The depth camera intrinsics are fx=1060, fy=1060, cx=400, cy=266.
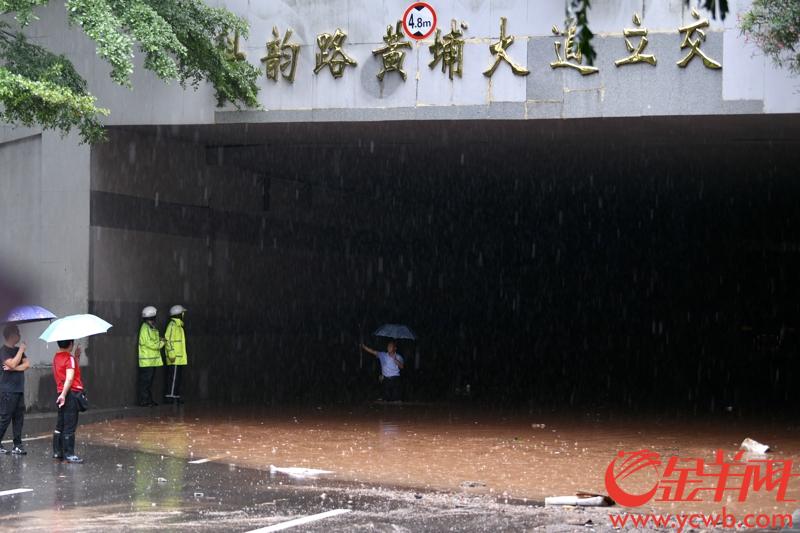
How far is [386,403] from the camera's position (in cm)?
2175

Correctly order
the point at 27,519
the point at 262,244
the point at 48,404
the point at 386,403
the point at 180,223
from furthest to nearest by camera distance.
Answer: the point at 262,244 < the point at 386,403 < the point at 180,223 < the point at 48,404 < the point at 27,519

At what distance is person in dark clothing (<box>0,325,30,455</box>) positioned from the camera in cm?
1327

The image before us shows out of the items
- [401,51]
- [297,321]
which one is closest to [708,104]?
[401,51]

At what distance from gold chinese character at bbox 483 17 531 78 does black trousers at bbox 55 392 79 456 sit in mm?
7385

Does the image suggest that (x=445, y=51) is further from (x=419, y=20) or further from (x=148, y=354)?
(x=148, y=354)

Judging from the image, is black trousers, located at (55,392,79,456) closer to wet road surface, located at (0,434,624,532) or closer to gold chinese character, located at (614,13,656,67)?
wet road surface, located at (0,434,624,532)

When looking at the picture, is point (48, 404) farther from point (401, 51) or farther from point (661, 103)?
point (661, 103)

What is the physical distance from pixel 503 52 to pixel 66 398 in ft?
25.1

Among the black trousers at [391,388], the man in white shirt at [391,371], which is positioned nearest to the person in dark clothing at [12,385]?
the man in white shirt at [391,371]

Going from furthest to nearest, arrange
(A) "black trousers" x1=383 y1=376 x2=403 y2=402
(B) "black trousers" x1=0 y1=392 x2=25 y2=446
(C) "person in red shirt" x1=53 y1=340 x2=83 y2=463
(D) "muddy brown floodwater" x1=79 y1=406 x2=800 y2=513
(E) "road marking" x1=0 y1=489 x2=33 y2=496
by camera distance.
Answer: (A) "black trousers" x1=383 y1=376 x2=403 y2=402 → (B) "black trousers" x1=0 y1=392 x2=25 y2=446 → (C) "person in red shirt" x1=53 y1=340 x2=83 y2=463 → (D) "muddy brown floodwater" x1=79 y1=406 x2=800 y2=513 → (E) "road marking" x1=0 y1=489 x2=33 y2=496

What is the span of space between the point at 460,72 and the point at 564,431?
5807mm

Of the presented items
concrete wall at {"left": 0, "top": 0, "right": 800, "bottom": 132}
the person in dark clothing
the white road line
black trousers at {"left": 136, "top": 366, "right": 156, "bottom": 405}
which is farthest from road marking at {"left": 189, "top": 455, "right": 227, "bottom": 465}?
black trousers at {"left": 136, "top": 366, "right": 156, "bottom": 405}

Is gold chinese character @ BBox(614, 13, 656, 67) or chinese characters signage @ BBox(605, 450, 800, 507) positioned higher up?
gold chinese character @ BBox(614, 13, 656, 67)

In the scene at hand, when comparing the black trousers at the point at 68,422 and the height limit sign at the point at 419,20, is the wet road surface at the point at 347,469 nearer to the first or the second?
the black trousers at the point at 68,422
